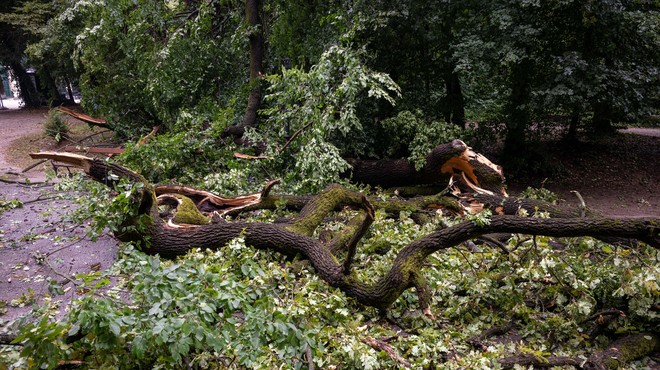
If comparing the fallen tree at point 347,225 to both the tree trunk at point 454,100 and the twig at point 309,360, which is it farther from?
the tree trunk at point 454,100

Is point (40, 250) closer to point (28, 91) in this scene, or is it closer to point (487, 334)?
point (487, 334)

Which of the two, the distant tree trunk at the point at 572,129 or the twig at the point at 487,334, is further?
the distant tree trunk at the point at 572,129

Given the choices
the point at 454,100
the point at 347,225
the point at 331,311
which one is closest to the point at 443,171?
the point at 347,225

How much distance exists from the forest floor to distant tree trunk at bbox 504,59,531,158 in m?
0.87

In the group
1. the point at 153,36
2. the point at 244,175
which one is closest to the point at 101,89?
the point at 153,36

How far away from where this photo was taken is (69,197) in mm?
6594

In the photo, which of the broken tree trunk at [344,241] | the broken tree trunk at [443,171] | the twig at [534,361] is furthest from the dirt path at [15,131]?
the twig at [534,361]

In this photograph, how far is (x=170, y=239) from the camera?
4.47m

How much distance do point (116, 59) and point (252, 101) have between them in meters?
4.68

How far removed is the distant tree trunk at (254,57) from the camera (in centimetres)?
894

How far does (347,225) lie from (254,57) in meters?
5.45

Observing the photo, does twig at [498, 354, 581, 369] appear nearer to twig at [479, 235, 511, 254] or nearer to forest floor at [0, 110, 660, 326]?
twig at [479, 235, 511, 254]

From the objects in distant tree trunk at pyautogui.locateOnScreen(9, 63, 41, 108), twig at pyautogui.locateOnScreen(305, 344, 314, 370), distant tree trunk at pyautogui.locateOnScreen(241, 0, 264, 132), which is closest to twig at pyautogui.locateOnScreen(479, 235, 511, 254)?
twig at pyautogui.locateOnScreen(305, 344, 314, 370)

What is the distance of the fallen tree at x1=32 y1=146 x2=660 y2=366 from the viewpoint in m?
3.38
